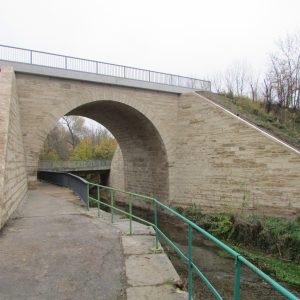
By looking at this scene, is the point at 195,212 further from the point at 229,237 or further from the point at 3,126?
the point at 3,126

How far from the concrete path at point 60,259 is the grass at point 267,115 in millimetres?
10595

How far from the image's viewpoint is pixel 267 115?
1909cm

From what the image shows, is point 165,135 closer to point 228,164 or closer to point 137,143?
point 137,143

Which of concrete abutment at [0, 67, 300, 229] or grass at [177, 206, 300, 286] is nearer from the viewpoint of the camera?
grass at [177, 206, 300, 286]

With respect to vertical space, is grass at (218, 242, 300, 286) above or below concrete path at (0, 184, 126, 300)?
below

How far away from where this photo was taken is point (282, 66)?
77.3 ft

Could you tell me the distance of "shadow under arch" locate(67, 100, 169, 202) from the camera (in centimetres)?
1722

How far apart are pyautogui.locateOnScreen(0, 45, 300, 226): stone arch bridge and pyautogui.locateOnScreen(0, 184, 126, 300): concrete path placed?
162 centimetres

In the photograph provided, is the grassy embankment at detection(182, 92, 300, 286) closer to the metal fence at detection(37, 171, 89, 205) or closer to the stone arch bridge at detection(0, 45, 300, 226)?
the stone arch bridge at detection(0, 45, 300, 226)

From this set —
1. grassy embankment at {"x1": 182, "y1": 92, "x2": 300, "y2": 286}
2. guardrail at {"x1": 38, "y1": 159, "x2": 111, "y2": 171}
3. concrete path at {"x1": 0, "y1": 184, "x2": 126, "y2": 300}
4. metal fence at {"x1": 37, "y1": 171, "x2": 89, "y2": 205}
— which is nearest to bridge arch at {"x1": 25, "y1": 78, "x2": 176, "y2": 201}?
metal fence at {"x1": 37, "y1": 171, "x2": 89, "y2": 205}

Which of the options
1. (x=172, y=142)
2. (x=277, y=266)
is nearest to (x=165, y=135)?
(x=172, y=142)

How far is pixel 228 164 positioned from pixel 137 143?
683cm

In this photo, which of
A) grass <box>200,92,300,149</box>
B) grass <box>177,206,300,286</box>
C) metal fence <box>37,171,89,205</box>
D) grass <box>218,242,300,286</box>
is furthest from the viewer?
grass <box>200,92,300,149</box>

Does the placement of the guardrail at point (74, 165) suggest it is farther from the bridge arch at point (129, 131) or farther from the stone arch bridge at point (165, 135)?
the stone arch bridge at point (165, 135)
